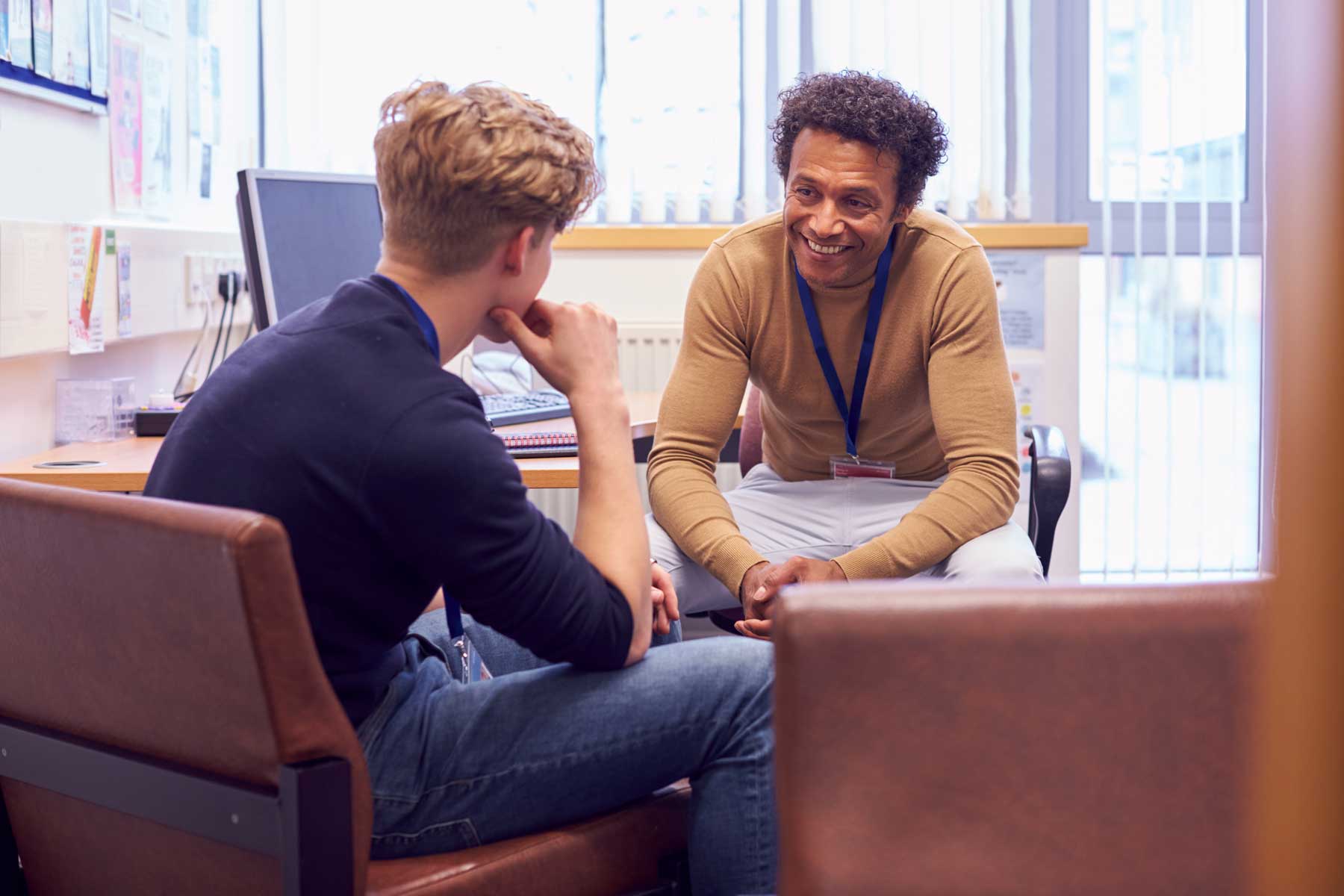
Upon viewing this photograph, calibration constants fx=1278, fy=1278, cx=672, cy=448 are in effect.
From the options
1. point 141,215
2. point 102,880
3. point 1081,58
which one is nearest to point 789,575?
point 102,880

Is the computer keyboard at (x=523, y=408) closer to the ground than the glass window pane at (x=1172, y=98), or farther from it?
closer to the ground

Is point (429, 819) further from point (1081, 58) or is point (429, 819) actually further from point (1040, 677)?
point (1081, 58)

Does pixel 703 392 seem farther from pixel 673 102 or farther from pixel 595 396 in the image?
pixel 673 102

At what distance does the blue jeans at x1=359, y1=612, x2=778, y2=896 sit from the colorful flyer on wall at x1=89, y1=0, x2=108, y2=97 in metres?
1.59

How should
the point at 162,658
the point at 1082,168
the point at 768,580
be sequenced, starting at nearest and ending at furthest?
the point at 162,658 < the point at 768,580 < the point at 1082,168

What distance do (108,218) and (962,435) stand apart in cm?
160

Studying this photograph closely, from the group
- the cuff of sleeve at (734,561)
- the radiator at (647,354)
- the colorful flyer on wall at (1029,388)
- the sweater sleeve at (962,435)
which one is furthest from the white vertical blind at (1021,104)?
the cuff of sleeve at (734,561)

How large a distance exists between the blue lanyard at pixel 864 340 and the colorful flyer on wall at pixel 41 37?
1.24 metres

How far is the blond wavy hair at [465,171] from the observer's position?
3.75ft

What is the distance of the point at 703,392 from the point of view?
1.92m

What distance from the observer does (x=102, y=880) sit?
1072mm

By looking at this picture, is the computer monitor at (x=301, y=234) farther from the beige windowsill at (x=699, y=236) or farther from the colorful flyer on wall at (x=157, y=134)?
the beige windowsill at (x=699, y=236)

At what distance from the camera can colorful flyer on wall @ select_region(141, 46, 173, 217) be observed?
8.23ft

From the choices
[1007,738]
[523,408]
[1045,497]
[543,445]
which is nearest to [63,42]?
[523,408]
